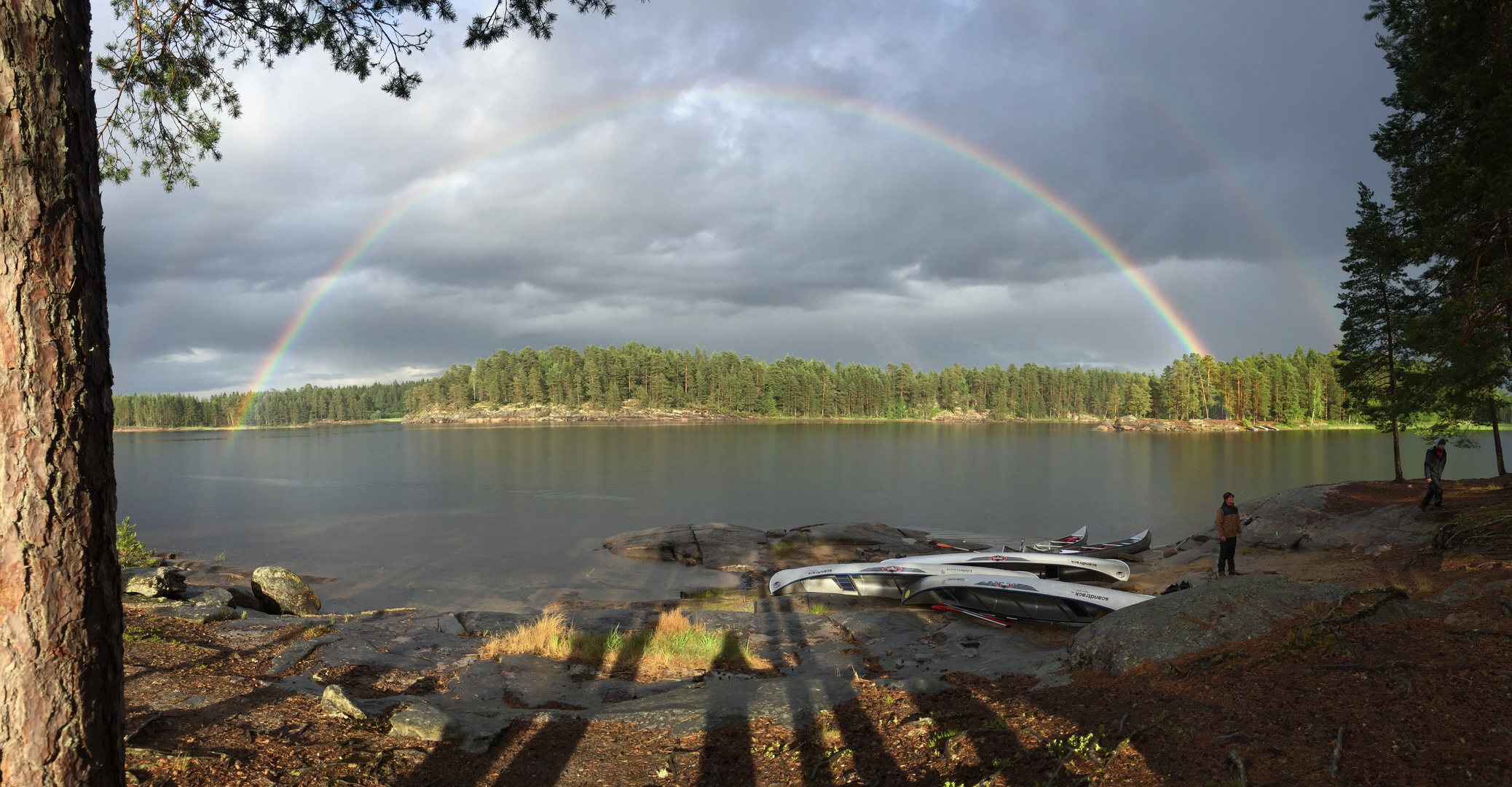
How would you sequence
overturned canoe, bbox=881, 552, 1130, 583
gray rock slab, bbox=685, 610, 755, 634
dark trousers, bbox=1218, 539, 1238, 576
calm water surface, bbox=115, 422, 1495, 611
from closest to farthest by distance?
gray rock slab, bbox=685, 610, 755, 634, dark trousers, bbox=1218, 539, 1238, 576, overturned canoe, bbox=881, 552, 1130, 583, calm water surface, bbox=115, 422, 1495, 611

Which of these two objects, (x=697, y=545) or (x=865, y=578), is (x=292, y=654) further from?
(x=697, y=545)

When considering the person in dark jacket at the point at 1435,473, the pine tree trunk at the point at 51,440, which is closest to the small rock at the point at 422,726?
the pine tree trunk at the point at 51,440

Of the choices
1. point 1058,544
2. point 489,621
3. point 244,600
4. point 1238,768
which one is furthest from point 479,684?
point 1058,544

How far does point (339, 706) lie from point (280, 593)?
35.5 ft

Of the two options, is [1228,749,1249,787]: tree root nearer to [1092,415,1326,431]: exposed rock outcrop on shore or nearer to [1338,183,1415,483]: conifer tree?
[1338,183,1415,483]: conifer tree

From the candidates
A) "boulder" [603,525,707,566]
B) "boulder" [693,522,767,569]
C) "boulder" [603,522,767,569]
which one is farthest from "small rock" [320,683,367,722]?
"boulder" [603,525,707,566]

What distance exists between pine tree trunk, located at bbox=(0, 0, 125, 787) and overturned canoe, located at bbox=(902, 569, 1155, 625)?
46.4ft

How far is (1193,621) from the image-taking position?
7.93 meters

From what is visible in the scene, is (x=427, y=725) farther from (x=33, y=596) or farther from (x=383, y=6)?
(x=383, y=6)

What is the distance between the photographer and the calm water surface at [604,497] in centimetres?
2600

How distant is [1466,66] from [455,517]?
1636 inches

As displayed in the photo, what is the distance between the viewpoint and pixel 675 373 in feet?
607

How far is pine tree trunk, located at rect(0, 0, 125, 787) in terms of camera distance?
3.21 m

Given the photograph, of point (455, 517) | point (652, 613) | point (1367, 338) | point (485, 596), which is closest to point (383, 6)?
point (652, 613)
